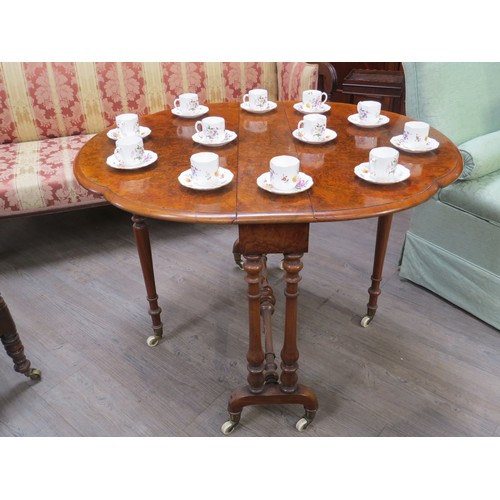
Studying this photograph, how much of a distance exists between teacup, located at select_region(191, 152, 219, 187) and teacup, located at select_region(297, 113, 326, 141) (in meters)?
0.41

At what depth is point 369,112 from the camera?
1572 mm

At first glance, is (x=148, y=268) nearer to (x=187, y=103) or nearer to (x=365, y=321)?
(x=187, y=103)

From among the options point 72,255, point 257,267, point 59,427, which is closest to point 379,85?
point 72,255

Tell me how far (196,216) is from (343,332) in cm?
100

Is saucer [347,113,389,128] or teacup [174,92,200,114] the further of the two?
teacup [174,92,200,114]

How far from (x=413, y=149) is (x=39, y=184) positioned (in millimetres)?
1608

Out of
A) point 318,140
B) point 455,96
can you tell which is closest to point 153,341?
point 318,140

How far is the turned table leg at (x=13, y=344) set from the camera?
1.52 m

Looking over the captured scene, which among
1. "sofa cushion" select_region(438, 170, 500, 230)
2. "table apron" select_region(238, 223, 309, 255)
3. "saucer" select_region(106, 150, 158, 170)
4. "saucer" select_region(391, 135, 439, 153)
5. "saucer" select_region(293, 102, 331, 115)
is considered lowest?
"sofa cushion" select_region(438, 170, 500, 230)

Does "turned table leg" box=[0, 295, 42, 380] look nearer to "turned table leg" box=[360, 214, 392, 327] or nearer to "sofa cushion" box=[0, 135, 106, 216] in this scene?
"sofa cushion" box=[0, 135, 106, 216]

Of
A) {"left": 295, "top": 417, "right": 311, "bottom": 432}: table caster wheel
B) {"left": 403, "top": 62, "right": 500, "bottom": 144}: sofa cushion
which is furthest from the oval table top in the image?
{"left": 295, "top": 417, "right": 311, "bottom": 432}: table caster wheel

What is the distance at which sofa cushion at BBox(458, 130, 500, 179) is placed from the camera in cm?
169

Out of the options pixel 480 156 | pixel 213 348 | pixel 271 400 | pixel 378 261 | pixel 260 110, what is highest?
pixel 260 110

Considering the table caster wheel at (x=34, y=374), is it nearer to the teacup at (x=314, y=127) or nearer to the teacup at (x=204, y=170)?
the teacup at (x=204, y=170)
